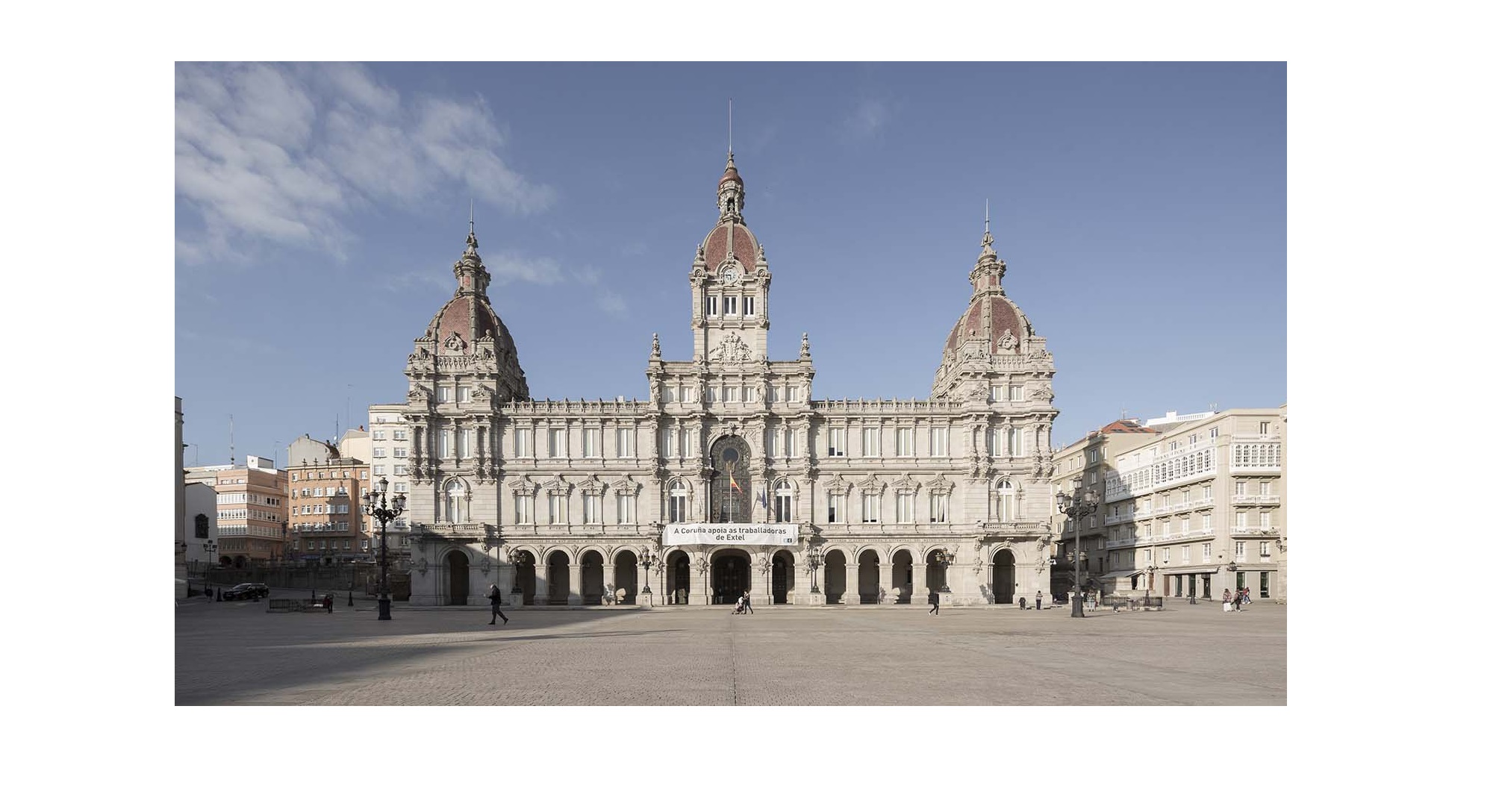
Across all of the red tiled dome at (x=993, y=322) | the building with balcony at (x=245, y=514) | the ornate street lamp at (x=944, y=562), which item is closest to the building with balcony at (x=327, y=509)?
the building with balcony at (x=245, y=514)

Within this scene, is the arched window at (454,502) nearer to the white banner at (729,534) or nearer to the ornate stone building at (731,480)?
the ornate stone building at (731,480)

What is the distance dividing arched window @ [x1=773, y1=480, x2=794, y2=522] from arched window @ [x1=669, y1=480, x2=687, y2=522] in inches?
278

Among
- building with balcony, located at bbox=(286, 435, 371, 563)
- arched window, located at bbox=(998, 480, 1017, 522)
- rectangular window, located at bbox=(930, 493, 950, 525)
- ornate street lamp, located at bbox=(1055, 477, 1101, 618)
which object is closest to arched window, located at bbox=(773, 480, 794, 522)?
rectangular window, located at bbox=(930, 493, 950, 525)

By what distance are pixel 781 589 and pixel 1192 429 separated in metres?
38.2

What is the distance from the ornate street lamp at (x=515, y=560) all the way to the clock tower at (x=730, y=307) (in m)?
20.3

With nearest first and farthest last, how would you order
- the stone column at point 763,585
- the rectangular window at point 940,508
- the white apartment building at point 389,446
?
the stone column at point 763,585 → the rectangular window at point 940,508 → the white apartment building at point 389,446

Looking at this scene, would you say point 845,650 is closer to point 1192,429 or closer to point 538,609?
point 538,609

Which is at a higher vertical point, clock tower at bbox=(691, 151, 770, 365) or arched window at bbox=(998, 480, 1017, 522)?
clock tower at bbox=(691, 151, 770, 365)

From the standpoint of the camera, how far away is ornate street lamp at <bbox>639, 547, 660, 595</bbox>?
207 ft

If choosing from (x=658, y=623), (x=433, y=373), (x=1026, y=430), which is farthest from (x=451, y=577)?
(x=1026, y=430)

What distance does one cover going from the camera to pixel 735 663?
21359 mm

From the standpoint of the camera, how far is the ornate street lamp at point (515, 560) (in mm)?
63344

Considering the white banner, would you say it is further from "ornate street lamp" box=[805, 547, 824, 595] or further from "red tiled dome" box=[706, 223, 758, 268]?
"red tiled dome" box=[706, 223, 758, 268]

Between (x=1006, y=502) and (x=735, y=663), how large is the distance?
4625 cm
